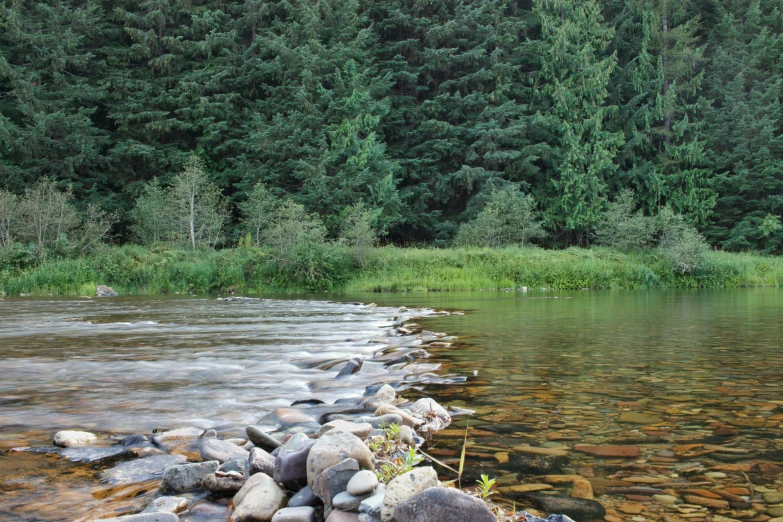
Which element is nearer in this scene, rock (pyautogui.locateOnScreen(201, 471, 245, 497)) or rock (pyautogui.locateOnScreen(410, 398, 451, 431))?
rock (pyautogui.locateOnScreen(201, 471, 245, 497))

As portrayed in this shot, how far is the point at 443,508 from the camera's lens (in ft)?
6.27

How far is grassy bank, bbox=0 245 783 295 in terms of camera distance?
23281 millimetres

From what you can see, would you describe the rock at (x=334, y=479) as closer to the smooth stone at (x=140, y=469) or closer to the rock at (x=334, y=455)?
the rock at (x=334, y=455)

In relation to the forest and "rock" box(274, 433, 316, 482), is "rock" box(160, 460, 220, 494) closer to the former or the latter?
"rock" box(274, 433, 316, 482)

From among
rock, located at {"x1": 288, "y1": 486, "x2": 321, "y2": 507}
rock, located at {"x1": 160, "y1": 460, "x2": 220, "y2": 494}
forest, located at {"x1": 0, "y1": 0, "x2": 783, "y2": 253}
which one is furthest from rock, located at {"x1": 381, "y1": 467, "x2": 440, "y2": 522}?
forest, located at {"x1": 0, "y1": 0, "x2": 783, "y2": 253}

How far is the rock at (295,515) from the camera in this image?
2.20m

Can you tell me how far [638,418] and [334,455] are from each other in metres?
1.99

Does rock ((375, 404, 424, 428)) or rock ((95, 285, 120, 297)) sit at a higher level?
rock ((375, 404, 424, 428))

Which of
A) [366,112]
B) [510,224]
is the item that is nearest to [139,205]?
[366,112]

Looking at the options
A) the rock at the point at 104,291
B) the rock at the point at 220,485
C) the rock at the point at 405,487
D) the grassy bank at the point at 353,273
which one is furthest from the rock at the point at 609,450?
the rock at the point at 104,291

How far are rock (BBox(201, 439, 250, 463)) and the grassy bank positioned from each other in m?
20.3

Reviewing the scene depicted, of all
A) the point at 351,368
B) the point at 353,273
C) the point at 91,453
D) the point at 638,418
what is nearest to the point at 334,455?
the point at 91,453

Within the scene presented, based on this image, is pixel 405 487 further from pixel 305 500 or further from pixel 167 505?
pixel 167 505

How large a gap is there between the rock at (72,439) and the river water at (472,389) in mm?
144
